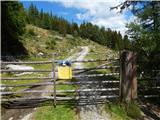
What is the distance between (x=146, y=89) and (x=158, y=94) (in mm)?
527

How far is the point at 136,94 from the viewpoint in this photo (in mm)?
13891

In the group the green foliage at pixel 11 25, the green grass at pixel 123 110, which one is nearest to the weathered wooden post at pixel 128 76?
the green grass at pixel 123 110

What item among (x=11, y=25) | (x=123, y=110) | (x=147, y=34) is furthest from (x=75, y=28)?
(x=123, y=110)

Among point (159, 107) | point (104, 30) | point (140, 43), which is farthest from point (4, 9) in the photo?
point (104, 30)

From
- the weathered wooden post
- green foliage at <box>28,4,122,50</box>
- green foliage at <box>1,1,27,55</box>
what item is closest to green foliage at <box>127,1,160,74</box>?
the weathered wooden post

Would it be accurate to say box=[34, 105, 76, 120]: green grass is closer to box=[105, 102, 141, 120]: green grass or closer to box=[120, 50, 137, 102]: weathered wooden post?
box=[105, 102, 141, 120]: green grass

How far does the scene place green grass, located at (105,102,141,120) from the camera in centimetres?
1280

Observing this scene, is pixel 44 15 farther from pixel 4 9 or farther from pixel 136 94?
pixel 136 94

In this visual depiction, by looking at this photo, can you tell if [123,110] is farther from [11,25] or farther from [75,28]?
[75,28]

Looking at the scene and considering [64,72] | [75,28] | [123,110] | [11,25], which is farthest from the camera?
[75,28]

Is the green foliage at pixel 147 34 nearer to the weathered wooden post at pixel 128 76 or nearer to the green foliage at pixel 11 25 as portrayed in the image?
the weathered wooden post at pixel 128 76

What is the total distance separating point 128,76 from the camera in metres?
13.8

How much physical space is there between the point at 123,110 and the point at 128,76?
1327 millimetres

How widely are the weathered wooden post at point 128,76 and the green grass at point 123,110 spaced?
281 millimetres
